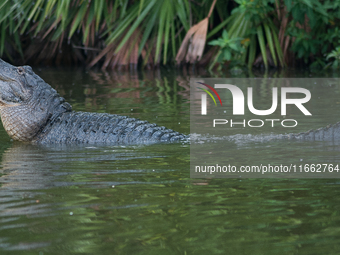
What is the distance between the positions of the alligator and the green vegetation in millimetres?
5545

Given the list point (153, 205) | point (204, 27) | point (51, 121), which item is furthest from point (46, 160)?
point (204, 27)

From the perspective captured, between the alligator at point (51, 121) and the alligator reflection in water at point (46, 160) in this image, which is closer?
the alligator reflection in water at point (46, 160)

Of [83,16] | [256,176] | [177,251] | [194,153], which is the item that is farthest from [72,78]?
[177,251]

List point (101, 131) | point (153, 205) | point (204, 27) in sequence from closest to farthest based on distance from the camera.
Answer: point (153, 205)
point (101, 131)
point (204, 27)

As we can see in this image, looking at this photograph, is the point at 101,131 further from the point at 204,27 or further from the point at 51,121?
the point at 204,27

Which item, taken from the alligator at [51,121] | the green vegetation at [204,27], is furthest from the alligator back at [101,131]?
the green vegetation at [204,27]

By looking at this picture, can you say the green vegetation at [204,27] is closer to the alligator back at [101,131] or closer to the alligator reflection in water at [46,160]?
the alligator back at [101,131]

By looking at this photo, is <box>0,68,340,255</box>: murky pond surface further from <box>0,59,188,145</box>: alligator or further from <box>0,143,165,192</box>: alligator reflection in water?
<box>0,59,188,145</box>: alligator

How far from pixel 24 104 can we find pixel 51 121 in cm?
35

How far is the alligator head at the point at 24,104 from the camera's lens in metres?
5.73

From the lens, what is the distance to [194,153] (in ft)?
15.2

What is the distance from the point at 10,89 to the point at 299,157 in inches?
127

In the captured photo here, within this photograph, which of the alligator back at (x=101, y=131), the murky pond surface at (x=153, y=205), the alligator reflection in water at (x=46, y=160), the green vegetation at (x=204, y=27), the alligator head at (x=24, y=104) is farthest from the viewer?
the green vegetation at (x=204, y=27)

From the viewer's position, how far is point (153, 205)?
120 inches
